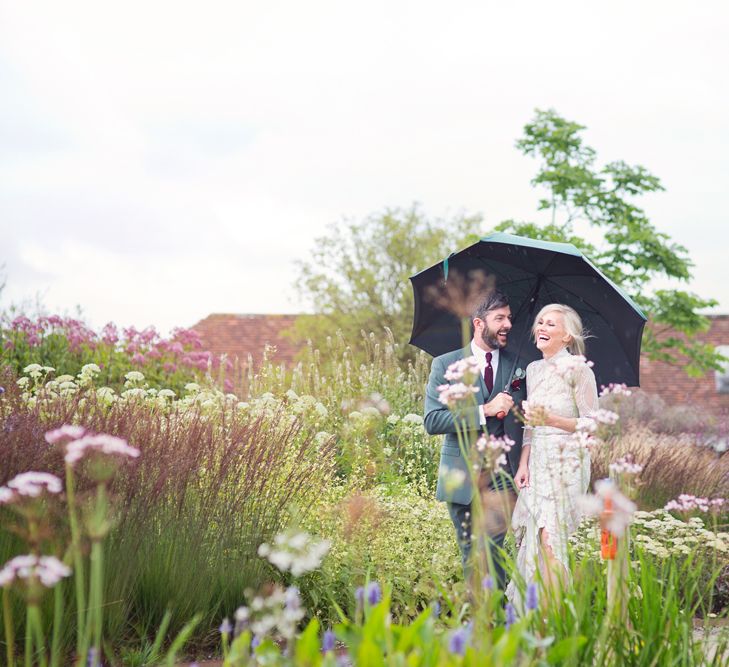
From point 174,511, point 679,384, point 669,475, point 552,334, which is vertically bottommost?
point 669,475

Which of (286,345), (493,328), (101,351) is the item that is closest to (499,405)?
(493,328)

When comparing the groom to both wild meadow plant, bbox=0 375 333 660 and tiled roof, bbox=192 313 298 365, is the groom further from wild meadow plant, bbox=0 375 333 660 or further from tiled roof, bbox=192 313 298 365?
tiled roof, bbox=192 313 298 365

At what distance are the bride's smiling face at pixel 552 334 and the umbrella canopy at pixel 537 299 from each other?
1.25ft

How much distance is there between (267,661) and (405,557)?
11.0 feet

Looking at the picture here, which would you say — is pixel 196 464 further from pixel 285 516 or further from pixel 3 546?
pixel 3 546

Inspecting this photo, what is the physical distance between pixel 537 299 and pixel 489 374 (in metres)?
0.69

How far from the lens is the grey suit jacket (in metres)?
4.68

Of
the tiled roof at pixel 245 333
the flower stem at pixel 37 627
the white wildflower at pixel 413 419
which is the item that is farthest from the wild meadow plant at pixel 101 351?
the tiled roof at pixel 245 333

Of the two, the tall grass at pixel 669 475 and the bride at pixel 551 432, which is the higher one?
the bride at pixel 551 432

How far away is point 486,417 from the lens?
15.6 feet

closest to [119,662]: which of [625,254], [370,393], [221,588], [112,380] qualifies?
[221,588]

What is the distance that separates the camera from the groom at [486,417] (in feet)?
15.4

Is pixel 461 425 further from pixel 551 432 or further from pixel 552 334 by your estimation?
pixel 552 334

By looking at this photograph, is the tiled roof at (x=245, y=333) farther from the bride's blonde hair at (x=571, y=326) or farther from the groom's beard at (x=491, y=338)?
the bride's blonde hair at (x=571, y=326)
